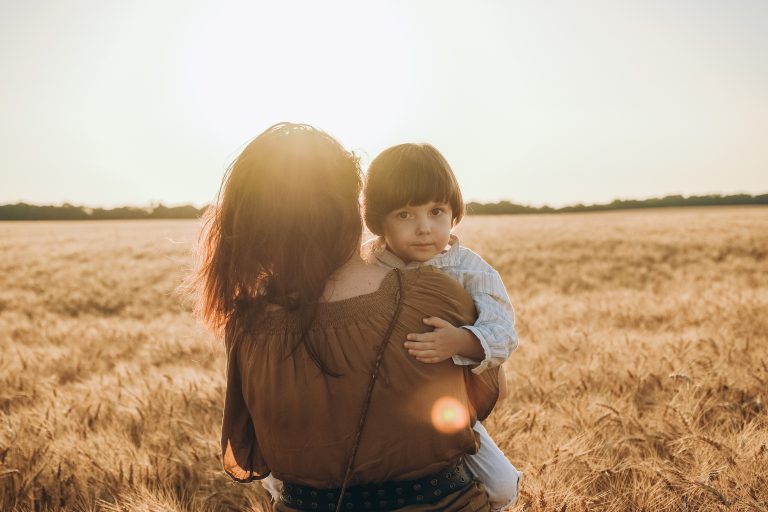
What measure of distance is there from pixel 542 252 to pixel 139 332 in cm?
1028

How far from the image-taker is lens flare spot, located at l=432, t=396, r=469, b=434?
124 centimetres

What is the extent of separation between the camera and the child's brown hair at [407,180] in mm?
1876

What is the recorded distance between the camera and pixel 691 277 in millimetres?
8570

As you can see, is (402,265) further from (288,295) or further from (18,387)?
(18,387)

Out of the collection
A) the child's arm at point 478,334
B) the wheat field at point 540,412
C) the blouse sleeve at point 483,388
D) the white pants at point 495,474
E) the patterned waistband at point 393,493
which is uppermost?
the child's arm at point 478,334

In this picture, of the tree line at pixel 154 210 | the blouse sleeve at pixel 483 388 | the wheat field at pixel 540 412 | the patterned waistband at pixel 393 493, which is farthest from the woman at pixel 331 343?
the tree line at pixel 154 210

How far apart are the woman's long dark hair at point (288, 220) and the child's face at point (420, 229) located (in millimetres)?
587

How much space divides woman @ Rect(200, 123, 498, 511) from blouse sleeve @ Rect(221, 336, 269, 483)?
0.24ft

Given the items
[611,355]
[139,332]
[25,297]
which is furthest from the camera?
[25,297]

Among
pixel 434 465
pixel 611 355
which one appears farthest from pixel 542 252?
pixel 434 465

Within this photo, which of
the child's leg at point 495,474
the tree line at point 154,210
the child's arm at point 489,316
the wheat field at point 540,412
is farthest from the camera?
the tree line at point 154,210

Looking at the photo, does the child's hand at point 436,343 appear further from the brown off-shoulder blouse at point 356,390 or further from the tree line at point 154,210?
the tree line at point 154,210

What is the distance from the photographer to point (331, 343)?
3.99ft

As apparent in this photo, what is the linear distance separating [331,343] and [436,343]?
0.23m
